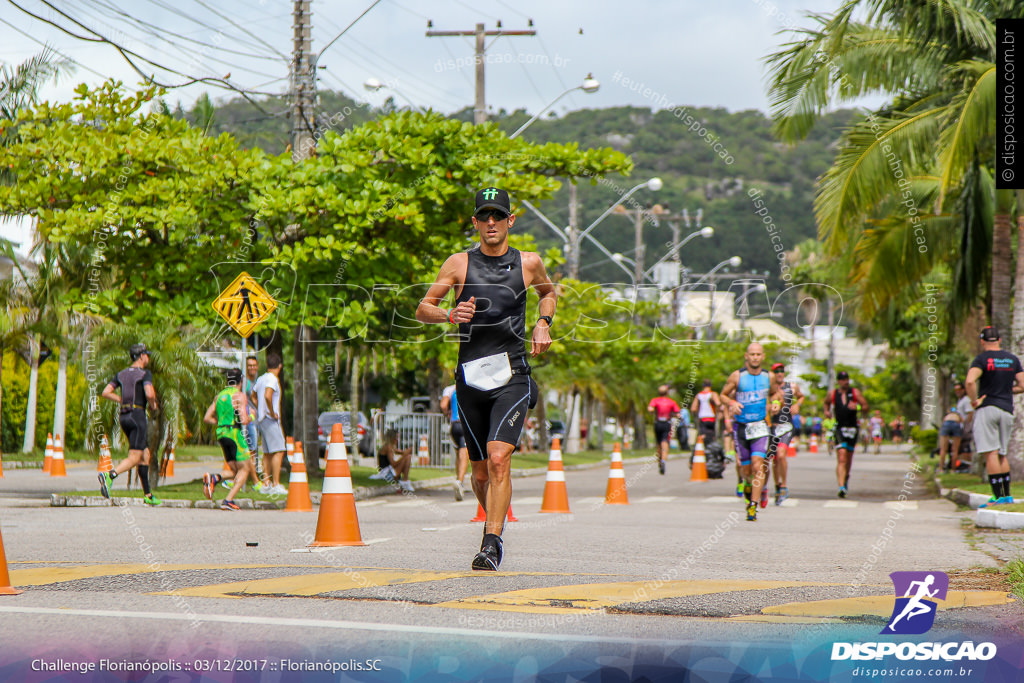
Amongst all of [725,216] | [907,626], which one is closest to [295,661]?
[907,626]

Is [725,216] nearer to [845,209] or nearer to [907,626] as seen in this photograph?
[845,209]

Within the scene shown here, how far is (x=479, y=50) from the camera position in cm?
2662

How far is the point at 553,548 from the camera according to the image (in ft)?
28.7

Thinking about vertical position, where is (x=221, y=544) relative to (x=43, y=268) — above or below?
below

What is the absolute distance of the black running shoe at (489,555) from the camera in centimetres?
656

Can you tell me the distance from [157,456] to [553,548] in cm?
1026

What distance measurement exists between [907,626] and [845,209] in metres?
13.8

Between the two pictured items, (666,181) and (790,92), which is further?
(666,181)

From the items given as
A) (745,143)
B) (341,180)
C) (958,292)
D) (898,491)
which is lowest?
(898,491)

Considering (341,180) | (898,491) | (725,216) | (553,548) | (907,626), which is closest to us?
(907,626)

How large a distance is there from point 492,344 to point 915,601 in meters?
2.79

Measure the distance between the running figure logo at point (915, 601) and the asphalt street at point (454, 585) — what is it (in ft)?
0.37

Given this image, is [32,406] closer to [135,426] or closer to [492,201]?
[135,426]

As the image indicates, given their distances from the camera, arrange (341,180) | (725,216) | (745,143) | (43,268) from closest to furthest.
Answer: (341,180) < (43,268) < (725,216) < (745,143)
